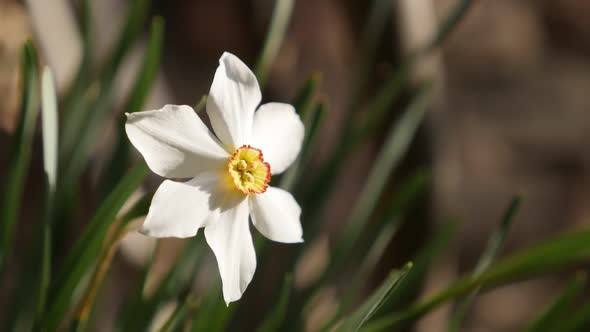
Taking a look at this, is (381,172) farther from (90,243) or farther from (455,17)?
(90,243)

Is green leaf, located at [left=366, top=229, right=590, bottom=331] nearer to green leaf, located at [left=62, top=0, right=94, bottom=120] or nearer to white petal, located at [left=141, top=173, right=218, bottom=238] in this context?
white petal, located at [left=141, top=173, right=218, bottom=238]

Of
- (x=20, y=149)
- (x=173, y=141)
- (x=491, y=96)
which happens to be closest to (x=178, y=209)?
(x=173, y=141)

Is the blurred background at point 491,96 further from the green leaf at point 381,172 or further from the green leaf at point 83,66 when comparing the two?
the green leaf at point 83,66

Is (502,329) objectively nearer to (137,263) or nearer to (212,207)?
(137,263)

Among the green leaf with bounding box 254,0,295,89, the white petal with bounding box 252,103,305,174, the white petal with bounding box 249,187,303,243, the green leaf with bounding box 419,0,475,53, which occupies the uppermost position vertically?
the green leaf with bounding box 419,0,475,53

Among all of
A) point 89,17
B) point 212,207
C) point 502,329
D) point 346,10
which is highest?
point 346,10

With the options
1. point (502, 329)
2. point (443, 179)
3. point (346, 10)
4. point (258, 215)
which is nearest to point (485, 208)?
point (502, 329)

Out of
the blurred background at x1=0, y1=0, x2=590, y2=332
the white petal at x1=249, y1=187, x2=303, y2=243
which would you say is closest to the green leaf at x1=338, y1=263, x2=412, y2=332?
the white petal at x1=249, y1=187, x2=303, y2=243
